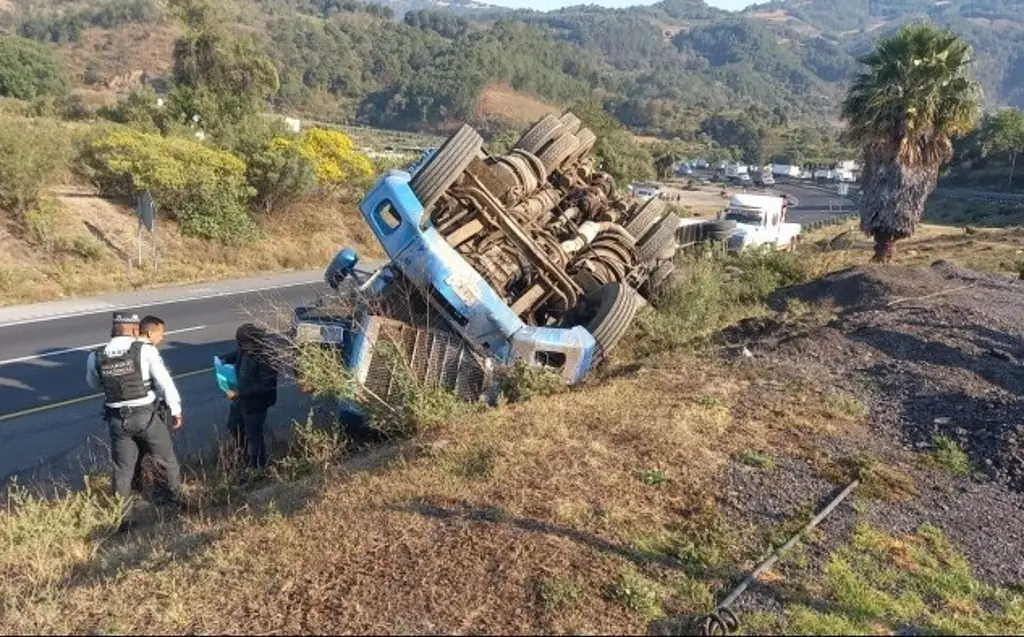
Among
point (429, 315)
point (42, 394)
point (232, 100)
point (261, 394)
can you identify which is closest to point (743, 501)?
point (429, 315)

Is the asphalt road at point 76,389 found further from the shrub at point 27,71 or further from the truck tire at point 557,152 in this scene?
the shrub at point 27,71

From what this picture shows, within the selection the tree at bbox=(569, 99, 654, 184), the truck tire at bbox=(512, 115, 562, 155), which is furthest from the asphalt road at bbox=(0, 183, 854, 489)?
the tree at bbox=(569, 99, 654, 184)

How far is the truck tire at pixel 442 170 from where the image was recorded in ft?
25.1

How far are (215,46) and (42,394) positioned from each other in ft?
65.6

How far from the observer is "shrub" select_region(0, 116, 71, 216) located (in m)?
16.6

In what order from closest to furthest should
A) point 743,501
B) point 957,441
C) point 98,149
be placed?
point 743,501
point 957,441
point 98,149

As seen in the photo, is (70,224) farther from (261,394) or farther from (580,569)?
(580,569)

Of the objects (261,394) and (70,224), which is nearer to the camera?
(261,394)

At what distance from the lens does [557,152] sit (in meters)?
11.0

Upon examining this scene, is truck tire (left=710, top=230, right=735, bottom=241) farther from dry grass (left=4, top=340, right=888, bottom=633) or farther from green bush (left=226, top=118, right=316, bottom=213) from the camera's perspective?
dry grass (left=4, top=340, right=888, bottom=633)

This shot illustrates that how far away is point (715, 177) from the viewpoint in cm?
8244

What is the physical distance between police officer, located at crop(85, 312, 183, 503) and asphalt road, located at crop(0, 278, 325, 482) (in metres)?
1.62

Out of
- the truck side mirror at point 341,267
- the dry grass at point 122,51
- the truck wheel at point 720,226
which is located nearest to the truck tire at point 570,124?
the truck side mirror at point 341,267

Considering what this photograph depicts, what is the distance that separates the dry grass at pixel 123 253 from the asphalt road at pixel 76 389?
211 centimetres
